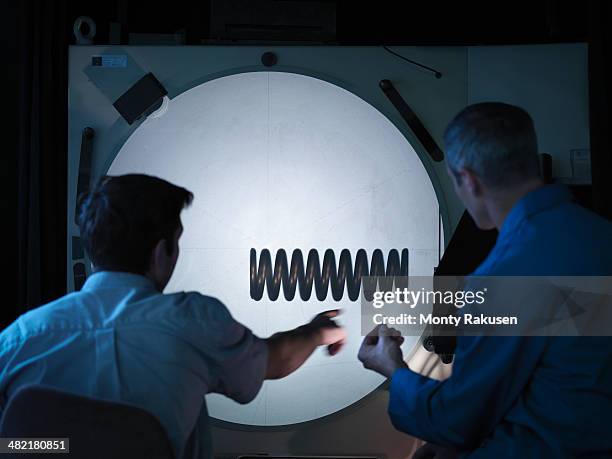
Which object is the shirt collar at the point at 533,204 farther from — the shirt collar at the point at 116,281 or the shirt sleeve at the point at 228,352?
the shirt collar at the point at 116,281

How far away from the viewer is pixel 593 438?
908mm

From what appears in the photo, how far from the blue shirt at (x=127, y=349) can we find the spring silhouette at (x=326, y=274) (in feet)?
1.88

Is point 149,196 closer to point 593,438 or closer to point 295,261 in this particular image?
point 295,261

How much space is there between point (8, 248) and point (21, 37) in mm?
599

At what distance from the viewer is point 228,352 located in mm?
1026

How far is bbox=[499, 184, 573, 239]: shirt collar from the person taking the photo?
0.96 m

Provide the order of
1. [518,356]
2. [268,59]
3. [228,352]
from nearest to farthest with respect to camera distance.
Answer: [518,356]
[228,352]
[268,59]

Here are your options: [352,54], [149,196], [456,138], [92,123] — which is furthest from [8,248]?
[456,138]

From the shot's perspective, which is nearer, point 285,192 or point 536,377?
point 536,377

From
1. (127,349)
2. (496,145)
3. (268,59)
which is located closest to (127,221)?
(127,349)

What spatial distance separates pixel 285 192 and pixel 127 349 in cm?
73

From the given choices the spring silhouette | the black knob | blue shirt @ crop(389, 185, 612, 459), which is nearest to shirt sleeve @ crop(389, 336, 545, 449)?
blue shirt @ crop(389, 185, 612, 459)

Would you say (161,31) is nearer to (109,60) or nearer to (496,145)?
(109,60)

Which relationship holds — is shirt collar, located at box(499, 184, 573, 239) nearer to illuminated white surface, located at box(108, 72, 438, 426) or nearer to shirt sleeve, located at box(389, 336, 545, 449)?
shirt sleeve, located at box(389, 336, 545, 449)
